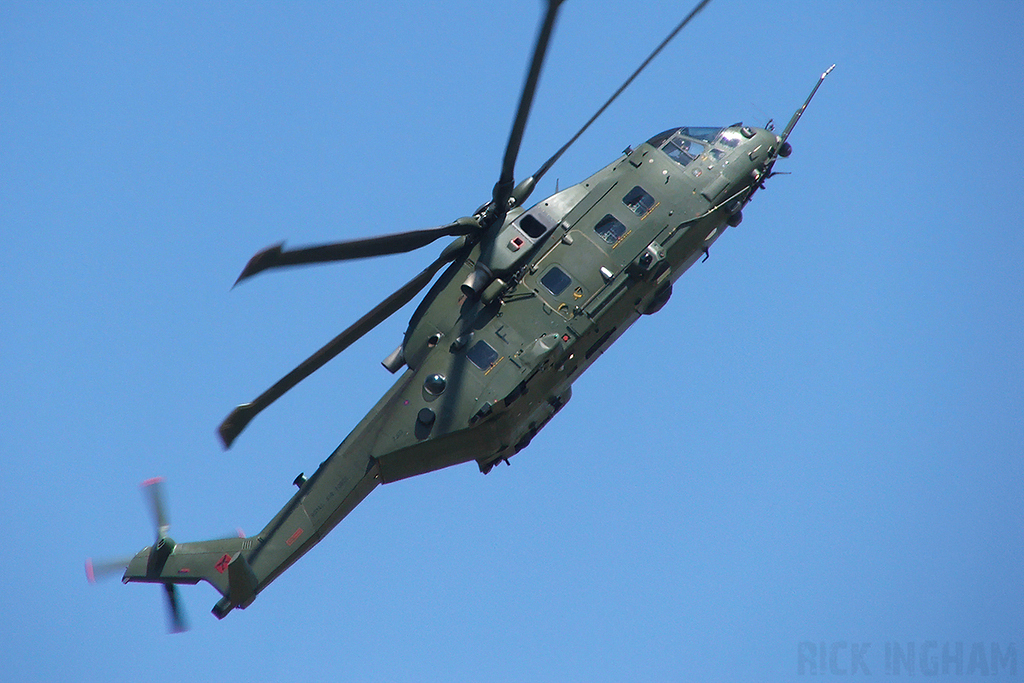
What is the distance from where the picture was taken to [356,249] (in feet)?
74.5

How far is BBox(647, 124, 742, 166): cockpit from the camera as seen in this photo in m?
26.9

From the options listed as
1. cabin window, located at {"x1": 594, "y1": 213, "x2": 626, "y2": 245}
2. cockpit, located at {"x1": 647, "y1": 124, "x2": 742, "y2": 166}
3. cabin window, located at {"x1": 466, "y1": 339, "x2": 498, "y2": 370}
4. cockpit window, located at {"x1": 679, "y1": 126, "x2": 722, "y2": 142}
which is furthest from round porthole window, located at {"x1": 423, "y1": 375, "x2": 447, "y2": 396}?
cockpit window, located at {"x1": 679, "y1": 126, "x2": 722, "y2": 142}

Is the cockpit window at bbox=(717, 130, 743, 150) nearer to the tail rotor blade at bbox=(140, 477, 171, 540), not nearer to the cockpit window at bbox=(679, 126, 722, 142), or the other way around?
the cockpit window at bbox=(679, 126, 722, 142)

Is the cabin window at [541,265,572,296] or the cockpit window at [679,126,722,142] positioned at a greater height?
the cockpit window at [679,126,722,142]

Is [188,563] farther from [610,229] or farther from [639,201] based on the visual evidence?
[639,201]

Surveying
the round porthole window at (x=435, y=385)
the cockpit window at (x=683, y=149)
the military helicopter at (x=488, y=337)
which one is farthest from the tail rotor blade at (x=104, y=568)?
the cockpit window at (x=683, y=149)

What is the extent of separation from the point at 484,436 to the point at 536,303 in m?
3.30

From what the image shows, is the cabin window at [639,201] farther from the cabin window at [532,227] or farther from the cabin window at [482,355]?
the cabin window at [482,355]

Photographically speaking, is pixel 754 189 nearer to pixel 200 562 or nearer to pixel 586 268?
pixel 586 268

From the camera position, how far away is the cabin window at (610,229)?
83.8ft

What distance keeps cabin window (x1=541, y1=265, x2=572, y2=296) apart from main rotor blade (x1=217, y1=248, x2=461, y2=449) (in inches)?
87.3

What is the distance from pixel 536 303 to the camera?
983 inches

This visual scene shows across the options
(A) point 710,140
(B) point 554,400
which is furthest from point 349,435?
(A) point 710,140

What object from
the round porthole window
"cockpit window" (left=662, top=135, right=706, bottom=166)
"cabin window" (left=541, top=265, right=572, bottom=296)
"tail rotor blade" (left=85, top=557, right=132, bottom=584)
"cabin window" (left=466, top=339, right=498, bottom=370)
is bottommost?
"tail rotor blade" (left=85, top=557, right=132, bottom=584)
